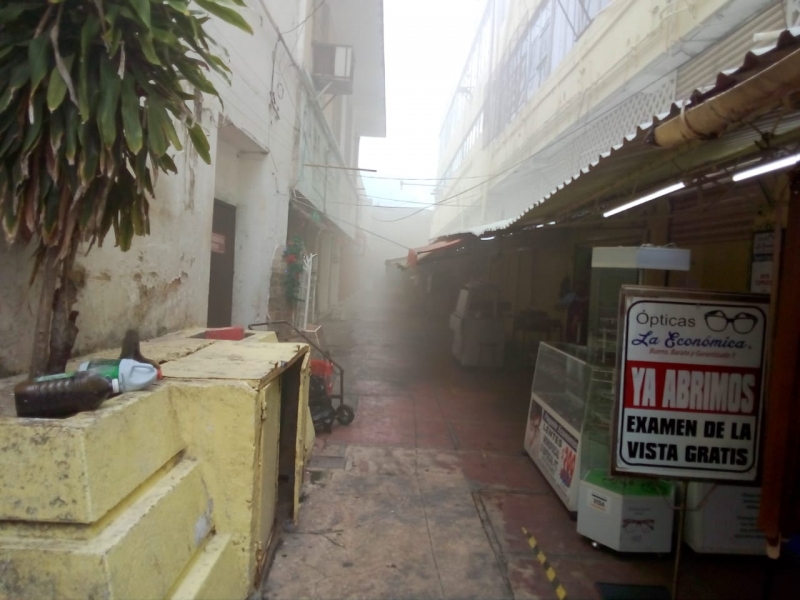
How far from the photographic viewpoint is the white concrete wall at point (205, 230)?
3.78 m

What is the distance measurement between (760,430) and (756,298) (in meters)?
0.74

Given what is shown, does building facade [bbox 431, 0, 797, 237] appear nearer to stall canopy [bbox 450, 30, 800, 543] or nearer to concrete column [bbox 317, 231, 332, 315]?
stall canopy [bbox 450, 30, 800, 543]

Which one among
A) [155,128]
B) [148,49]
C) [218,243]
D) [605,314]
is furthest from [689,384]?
[218,243]

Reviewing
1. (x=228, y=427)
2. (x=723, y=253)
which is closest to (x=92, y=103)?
(x=228, y=427)

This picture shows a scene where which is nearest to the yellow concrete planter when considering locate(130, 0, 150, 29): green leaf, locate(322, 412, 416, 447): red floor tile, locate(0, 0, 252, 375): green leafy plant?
locate(0, 0, 252, 375): green leafy plant

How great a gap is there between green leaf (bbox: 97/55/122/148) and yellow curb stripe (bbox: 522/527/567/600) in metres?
3.50

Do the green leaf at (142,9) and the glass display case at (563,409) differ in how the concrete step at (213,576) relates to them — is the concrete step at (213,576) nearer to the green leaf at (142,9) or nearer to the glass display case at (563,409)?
the green leaf at (142,9)

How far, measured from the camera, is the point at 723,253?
5.62 meters

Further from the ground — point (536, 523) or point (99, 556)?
point (99, 556)

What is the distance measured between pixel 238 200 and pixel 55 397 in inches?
274

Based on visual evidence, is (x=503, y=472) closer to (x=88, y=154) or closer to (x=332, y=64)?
(x=88, y=154)

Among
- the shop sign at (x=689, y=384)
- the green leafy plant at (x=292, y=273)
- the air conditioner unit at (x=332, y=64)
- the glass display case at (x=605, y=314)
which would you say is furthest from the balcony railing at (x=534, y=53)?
the shop sign at (x=689, y=384)

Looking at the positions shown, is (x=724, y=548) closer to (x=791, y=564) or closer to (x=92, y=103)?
(x=791, y=564)

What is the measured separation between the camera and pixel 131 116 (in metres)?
2.34
